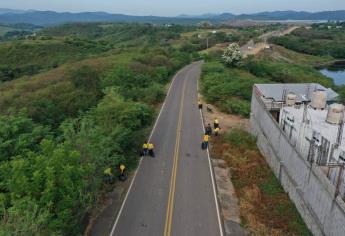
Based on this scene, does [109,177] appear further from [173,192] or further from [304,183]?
[304,183]

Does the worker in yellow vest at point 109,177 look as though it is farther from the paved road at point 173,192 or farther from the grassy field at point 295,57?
the grassy field at point 295,57

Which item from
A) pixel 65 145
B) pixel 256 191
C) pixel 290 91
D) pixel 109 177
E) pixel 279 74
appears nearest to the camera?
pixel 65 145

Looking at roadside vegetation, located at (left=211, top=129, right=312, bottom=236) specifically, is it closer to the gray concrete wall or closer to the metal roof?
the gray concrete wall

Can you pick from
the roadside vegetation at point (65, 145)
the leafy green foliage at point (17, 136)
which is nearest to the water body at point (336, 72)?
the roadside vegetation at point (65, 145)

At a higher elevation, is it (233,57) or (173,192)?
(233,57)

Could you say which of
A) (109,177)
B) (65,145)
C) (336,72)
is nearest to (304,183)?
(109,177)

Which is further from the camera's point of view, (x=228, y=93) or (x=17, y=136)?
(x=228, y=93)

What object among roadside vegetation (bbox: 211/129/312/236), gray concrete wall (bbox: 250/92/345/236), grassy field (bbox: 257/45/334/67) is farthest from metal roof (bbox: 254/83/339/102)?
grassy field (bbox: 257/45/334/67)
